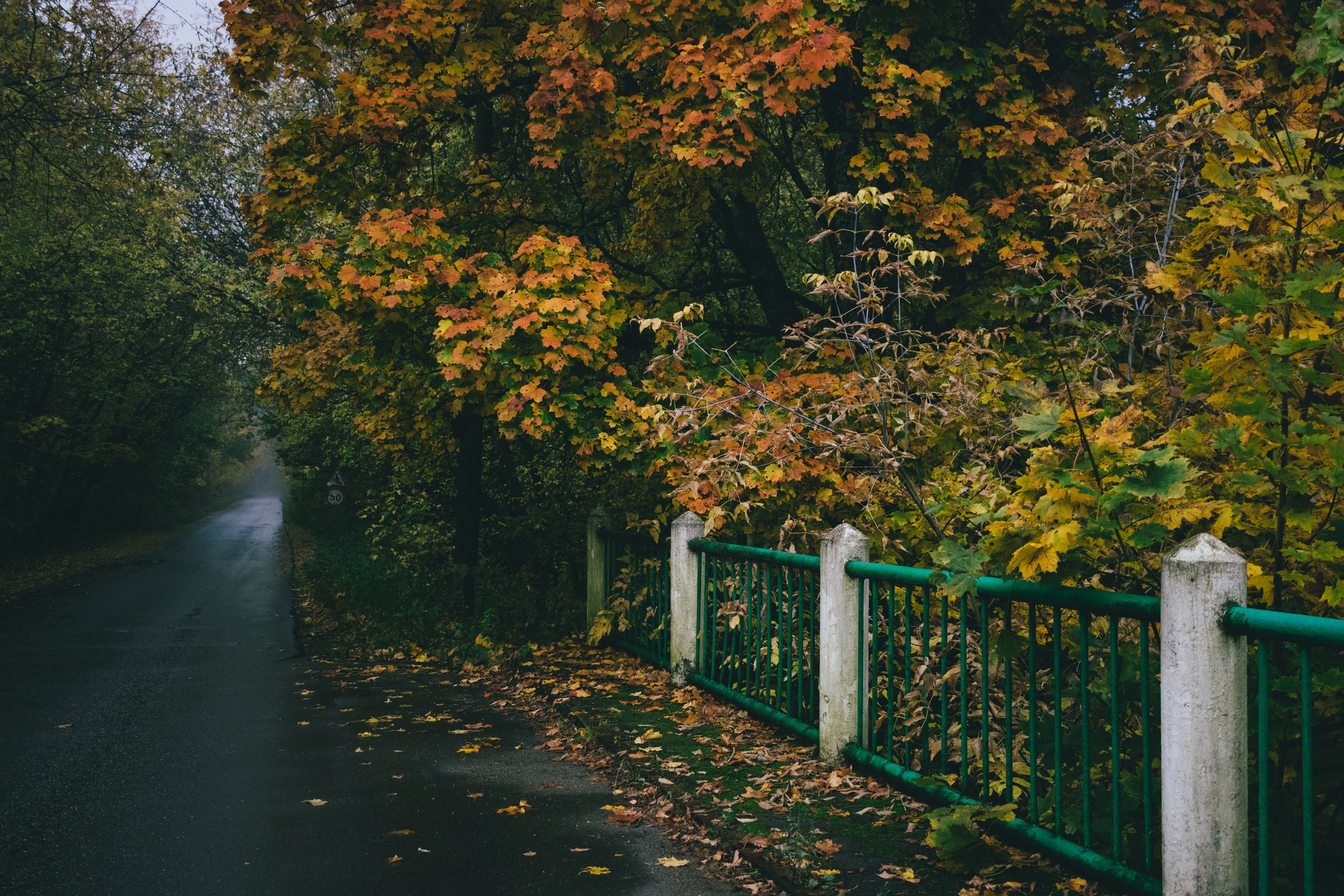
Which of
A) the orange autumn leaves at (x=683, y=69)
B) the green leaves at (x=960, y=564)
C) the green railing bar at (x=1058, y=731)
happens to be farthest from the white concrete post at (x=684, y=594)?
the green railing bar at (x=1058, y=731)

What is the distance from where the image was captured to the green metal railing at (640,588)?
862 centimetres

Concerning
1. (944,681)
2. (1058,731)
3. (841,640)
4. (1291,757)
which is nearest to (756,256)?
(841,640)

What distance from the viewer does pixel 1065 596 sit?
3.70 meters

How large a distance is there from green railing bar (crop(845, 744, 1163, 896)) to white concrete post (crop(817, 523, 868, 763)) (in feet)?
0.91

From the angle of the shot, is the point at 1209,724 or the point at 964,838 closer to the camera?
the point at 1209,724

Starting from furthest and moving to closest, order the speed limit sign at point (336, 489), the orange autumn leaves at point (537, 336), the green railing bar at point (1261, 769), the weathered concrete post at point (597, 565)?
1. the speed limit sign at point (336, 489)
2. the weathered concrete post at point (597, 565)
3. the orange autumn leaves at point (537, 336)
4. the green railing bar at point (1261, 769)

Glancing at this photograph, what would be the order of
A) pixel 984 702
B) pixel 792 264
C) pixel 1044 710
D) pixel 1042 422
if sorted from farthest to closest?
pixel 792 264
pixel 1044 710
pixel 984 702
pixel 1042 422

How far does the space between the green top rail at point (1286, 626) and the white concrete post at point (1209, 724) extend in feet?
0.16

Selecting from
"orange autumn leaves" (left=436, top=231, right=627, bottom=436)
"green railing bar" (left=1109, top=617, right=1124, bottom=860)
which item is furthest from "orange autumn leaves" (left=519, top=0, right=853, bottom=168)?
"green railing bar" (left=1109, top=617, right=1124, bottom=860)

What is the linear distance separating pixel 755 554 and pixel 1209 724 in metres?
Answer: 3.80

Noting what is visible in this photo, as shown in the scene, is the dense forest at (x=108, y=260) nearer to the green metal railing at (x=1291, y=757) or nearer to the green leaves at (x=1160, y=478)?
the green leaves at (x=1160, y=478)

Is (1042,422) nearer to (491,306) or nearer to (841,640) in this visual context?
(841,640)

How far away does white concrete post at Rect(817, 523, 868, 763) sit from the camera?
5.51m

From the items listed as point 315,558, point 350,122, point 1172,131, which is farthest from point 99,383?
point 1172,131
